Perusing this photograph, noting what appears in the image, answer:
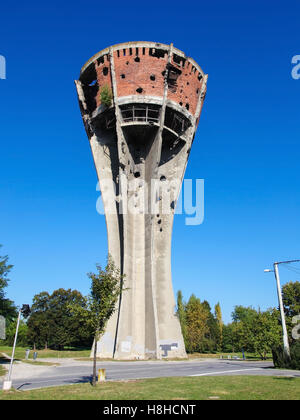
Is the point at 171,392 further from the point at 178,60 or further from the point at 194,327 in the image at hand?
the point at 194,327

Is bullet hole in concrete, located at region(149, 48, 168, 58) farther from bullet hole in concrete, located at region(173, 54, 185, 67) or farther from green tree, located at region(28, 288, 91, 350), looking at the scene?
green tree, located at region(28, 288, 91, 350)

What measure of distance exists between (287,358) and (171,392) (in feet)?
35.5

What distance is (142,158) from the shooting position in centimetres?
3053

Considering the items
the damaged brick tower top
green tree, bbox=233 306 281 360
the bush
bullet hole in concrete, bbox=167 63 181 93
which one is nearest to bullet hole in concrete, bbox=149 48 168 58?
the damaged brick tower top

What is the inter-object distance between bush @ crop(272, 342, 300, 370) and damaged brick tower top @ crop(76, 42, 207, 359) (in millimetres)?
9058

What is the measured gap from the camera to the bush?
52.7ft

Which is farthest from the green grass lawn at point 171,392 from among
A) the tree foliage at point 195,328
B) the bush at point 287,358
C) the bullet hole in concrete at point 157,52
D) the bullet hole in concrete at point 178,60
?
the tree foliage at point 195,328

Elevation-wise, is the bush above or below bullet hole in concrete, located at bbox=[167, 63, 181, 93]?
below

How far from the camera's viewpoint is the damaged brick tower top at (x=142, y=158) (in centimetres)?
2488

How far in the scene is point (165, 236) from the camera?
27594 mm

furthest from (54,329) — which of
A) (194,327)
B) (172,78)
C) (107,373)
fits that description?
(172,78)

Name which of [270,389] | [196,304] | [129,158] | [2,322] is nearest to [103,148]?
[129,158]

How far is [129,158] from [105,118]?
4154 mm
